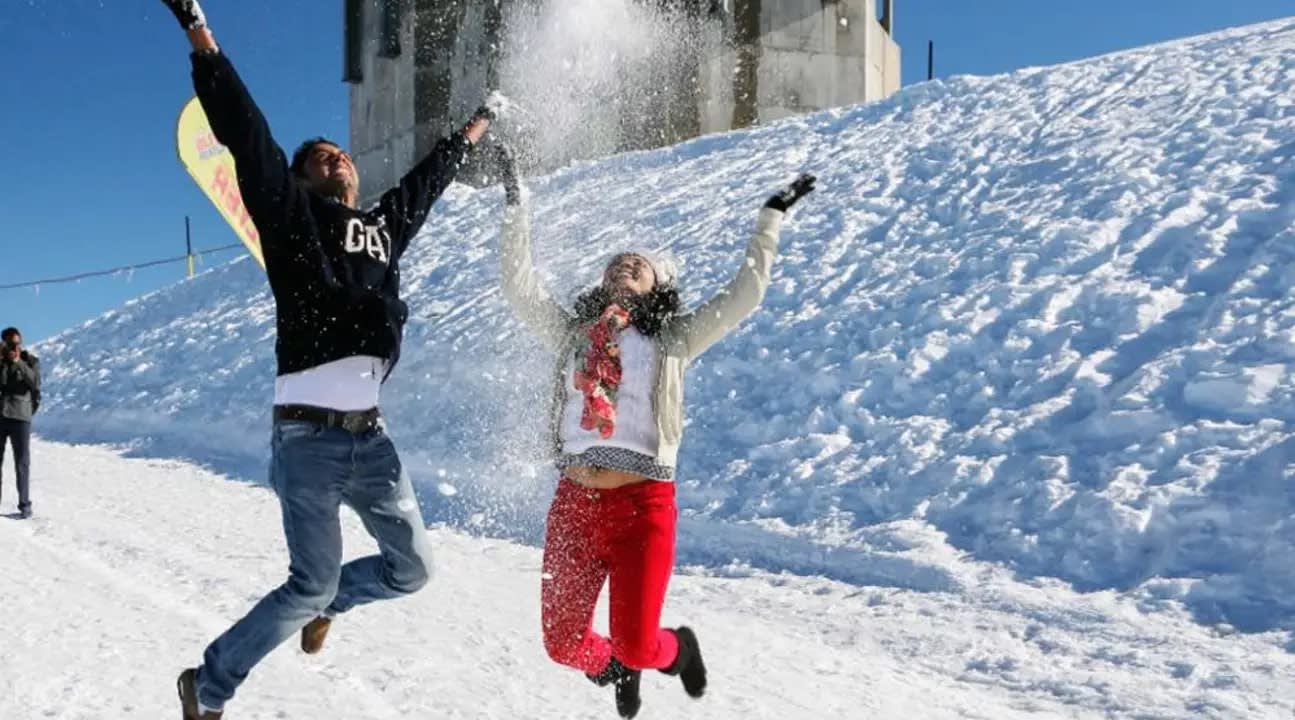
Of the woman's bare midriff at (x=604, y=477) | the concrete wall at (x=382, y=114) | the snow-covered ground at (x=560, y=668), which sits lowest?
the snow-covered ground at (x=560, y=668)

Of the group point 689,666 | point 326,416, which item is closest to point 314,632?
point 326,416

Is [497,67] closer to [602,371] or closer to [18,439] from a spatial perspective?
[18,439]

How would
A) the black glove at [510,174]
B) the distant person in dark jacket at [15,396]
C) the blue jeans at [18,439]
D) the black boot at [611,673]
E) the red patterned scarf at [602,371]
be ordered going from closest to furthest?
the red patterned scarf at [602,371], the black boot at [611,673], the black glove at [510,174], the blue jeans at [18,439], the distant person in dark jacket at [15,396]

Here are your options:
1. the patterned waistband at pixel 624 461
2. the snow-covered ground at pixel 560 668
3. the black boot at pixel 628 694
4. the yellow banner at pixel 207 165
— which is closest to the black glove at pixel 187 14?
the patterned waistband at pixel 624 461

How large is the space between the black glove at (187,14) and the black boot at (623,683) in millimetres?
2353

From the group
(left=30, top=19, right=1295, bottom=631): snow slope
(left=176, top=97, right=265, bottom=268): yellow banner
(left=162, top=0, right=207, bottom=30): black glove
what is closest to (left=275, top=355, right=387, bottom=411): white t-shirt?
(left=162, top=0, right=207, bottom=30): black glove

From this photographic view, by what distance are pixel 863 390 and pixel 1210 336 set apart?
277cm

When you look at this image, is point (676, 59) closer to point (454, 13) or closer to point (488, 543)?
point (454, 13)

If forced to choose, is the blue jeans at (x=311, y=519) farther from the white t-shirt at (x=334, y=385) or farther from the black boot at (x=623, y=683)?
the black boot at (x=623, y=683)

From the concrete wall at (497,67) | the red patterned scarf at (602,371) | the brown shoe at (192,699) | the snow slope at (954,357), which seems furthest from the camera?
the concrete wall at (497,67)

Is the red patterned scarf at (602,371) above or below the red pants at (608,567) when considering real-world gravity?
above

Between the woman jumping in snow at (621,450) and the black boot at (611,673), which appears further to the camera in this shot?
the black boot at (611,673)

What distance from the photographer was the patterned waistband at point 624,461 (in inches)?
136

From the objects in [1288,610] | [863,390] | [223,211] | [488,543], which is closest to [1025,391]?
[863,390]
